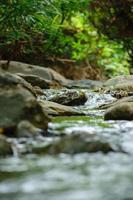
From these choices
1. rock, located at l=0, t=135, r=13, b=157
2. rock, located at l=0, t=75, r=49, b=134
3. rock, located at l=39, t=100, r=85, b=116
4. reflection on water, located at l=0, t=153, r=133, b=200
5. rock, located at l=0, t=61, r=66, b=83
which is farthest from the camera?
rock, located at l=0, t=61, r=66, b=83

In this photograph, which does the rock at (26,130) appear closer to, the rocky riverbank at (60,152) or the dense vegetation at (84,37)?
the rocky riverbank at (60,152)

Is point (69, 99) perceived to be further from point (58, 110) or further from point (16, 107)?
point (16, 107)

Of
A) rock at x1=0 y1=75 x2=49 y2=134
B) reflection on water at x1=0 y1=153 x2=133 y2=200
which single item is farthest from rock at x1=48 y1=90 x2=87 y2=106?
reflection on water at x1=0 y1=153 x2=133 y2=200

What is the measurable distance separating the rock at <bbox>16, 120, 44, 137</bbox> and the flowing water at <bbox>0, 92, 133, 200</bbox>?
0.41ft

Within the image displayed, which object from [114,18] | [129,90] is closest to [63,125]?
[129,90]

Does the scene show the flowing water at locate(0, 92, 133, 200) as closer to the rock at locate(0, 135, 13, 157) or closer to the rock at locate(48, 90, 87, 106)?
the rock at locate(0, 135, 13, 157)

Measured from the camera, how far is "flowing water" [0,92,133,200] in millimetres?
2766

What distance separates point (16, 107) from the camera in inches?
181

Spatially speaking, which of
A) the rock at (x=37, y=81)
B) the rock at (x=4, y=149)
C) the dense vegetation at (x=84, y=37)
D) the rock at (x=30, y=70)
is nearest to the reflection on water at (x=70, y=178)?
the rock at (x=4, y=149)

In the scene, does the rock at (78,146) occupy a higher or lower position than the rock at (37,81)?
higher

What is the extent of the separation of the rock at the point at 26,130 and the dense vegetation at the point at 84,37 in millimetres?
4537

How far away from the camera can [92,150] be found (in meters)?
3.69

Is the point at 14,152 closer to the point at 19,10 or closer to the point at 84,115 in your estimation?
the point at 84,115

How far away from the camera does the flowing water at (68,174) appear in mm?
2766
